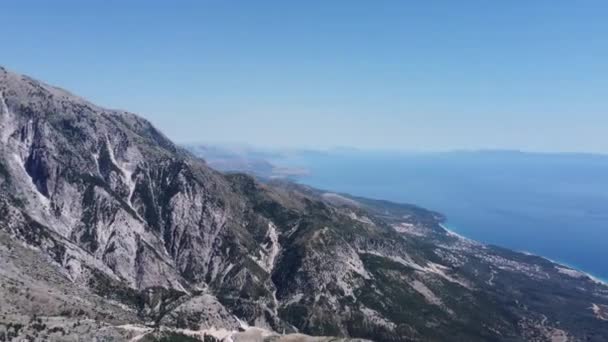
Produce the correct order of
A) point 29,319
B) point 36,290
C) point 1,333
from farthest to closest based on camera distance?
point 36,290 < point 29,319 < point 1,333

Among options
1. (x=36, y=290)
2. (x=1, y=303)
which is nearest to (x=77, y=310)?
(x=36, y=290)

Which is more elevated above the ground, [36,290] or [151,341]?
[36,290]

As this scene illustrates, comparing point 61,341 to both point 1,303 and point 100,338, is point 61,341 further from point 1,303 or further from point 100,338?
point 1,303

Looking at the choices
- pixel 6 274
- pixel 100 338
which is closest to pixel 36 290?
pixel 6 274

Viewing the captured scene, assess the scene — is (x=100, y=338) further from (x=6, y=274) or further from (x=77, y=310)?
(x=6, y=274)

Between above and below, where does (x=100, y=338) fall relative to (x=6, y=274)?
below

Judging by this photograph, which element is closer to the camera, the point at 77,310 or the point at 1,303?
the point at 1,303

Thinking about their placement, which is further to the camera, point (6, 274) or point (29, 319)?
point (6, 274)

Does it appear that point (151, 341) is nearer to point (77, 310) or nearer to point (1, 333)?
point (77, 310)

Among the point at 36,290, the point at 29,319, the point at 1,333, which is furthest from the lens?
the point at 36,290
